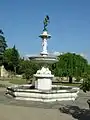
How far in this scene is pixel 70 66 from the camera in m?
53.3

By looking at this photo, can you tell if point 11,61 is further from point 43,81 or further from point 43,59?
point 43,81

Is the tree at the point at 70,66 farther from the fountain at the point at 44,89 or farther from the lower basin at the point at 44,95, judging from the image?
the lower basin at the point at 44,95

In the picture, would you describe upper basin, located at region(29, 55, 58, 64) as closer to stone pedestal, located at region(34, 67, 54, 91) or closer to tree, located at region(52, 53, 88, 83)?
stone pedestal, located at region(34, 67, 54, 91)

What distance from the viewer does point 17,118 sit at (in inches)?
502

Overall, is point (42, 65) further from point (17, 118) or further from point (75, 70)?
point (75, 70)

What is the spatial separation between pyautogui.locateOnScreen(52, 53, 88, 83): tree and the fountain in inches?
1107

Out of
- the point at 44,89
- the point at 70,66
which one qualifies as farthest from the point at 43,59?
the point at 70,66

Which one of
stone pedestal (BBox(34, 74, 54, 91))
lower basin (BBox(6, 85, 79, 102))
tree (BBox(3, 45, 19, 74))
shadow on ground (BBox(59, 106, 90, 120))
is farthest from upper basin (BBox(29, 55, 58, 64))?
tree (BBox(3, 45, 19, 74))

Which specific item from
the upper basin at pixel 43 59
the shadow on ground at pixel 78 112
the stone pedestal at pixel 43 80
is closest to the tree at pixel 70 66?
the upper basin at pixel 43 59

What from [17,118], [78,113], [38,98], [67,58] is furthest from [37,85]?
[67,58]

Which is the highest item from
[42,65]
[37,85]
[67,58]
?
[67,58]

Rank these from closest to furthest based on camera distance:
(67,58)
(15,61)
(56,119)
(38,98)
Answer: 1. (56,119)
2. (38,98)
3. (67,58)
4. (15,61)

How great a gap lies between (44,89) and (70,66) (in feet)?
104

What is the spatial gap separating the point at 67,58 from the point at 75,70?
3683 mm
